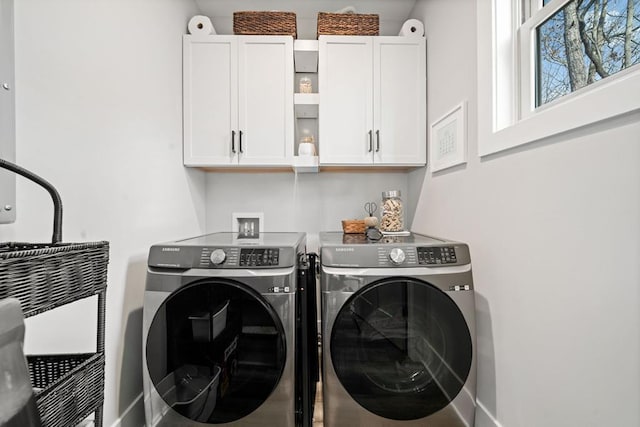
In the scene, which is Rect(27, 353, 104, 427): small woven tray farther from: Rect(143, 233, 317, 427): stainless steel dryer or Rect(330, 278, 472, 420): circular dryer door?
Rect(330, 278, 472, 420): circular dryer door

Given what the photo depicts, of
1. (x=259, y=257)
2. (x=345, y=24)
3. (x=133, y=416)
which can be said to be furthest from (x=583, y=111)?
(x=133, y=416)

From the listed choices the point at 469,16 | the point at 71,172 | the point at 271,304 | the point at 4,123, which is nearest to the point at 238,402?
the point at 271,304

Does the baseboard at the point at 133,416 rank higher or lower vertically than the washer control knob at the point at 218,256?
lower

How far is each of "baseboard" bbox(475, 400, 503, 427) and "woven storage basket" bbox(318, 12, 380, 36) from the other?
219 centimetres

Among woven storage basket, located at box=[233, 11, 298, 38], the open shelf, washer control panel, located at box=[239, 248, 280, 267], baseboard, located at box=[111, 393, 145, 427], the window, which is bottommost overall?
baseboard, located at box=[111, 393, 145, 427]

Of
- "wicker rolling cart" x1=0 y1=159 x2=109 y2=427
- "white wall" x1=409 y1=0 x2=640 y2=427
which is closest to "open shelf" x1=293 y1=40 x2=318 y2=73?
"white wall" x1=409 y1=0 x2=640 y2=427

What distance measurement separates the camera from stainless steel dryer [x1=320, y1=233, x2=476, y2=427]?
125 cm

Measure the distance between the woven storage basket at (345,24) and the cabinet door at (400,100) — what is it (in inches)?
4.7

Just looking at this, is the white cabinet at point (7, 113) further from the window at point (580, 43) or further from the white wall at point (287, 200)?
the window at point (580, 43)

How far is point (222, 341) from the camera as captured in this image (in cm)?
123

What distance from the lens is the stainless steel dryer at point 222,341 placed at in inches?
48.4

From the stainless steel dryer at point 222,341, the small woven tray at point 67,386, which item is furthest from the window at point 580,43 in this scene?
the small woven tray at point 67,386

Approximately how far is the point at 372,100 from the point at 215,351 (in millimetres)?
1692

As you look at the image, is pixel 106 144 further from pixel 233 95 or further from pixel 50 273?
pixel 233 95
